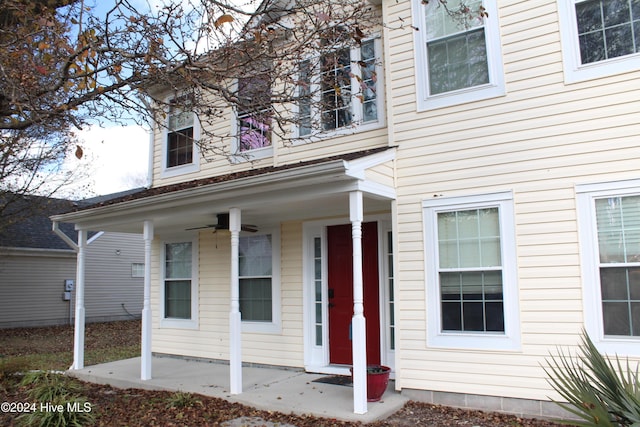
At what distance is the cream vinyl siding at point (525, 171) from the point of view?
5191mm

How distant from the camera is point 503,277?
5.58 meters

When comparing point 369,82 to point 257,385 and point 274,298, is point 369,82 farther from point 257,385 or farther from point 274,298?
point 257,385

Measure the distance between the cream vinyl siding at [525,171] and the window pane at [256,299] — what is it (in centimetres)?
284

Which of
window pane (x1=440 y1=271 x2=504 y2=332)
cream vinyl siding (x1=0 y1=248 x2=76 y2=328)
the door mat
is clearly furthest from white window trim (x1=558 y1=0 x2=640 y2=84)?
cream vinyl siding (x1=0 y1=248 x2=76 y2=328)

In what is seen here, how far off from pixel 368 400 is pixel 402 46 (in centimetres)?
454

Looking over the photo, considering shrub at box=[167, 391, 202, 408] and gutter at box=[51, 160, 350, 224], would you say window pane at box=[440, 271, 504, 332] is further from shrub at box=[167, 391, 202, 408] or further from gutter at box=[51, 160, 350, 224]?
shrub at box=[167, 391, 202, 408]

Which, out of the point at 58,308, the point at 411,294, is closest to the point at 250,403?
the point at 411,294

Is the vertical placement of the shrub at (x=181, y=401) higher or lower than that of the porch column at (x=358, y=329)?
lower

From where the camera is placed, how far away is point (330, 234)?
25.4ft

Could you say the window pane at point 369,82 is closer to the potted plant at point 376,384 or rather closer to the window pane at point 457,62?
the window pane at point 457,62

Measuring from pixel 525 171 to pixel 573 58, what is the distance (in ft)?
4.34

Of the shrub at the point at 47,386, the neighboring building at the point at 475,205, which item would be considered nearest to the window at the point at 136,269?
the shrub at the point at 47,386

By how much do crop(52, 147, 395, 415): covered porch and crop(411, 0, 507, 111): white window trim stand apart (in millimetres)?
847

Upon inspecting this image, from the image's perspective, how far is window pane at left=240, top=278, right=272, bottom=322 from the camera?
832 cm
